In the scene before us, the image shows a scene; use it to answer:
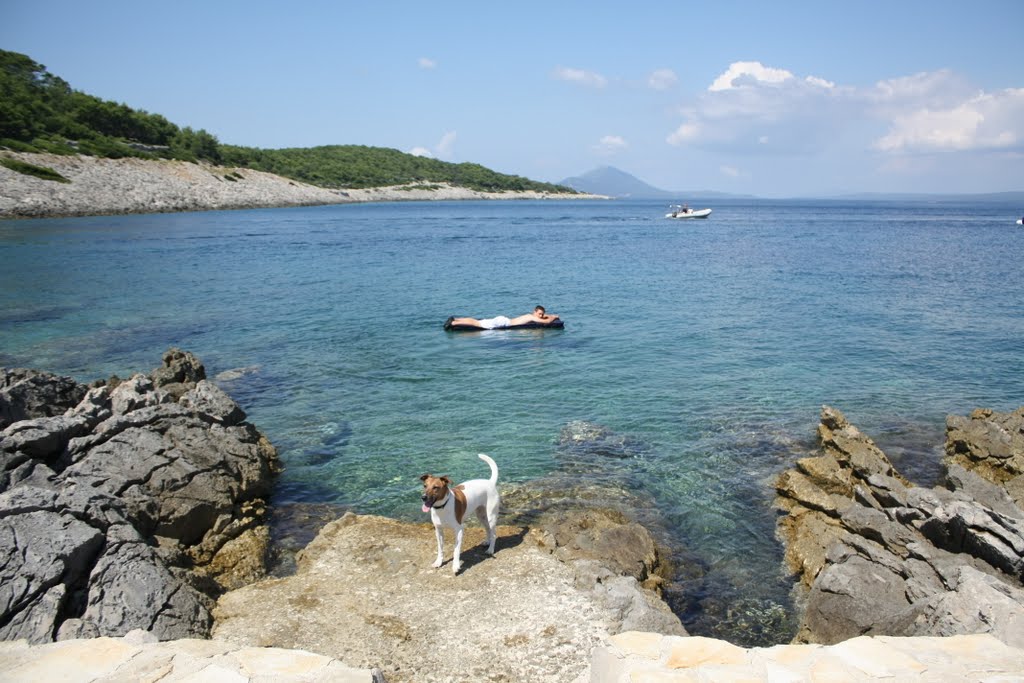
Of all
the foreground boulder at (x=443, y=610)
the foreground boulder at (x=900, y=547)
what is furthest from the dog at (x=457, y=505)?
the foreground boulder at (x=900, y=547)

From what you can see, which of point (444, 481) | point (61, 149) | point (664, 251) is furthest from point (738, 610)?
point (61, 149)

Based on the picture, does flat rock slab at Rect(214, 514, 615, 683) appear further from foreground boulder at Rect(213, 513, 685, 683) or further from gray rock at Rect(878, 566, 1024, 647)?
gray rock at Rect(878, 566, 1024, 647)

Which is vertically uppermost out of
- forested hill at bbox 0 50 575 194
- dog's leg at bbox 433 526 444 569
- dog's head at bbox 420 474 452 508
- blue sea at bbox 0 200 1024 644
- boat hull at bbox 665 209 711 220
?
forested hill at bbox 0 50 575 194

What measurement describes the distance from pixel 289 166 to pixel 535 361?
498 ft

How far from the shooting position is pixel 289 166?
520ft

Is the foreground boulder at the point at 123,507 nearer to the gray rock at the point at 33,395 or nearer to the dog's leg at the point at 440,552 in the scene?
the gray rock at the point at 33,395

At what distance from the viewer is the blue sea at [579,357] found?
14.1 metres

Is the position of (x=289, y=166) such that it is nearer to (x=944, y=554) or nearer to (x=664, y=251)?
(x=664, y=251)

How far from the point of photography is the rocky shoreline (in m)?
71.8

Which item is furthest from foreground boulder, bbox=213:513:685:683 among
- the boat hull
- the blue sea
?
the boat hull

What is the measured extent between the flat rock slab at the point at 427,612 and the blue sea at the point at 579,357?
7.54 feet

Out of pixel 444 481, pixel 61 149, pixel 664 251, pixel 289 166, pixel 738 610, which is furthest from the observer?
pixel 289 166

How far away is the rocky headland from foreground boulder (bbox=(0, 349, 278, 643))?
0.10ft

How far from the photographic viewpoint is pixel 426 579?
31.7ft
